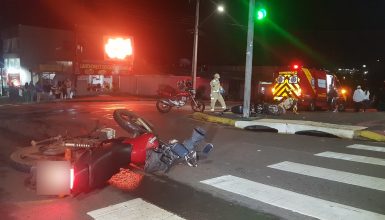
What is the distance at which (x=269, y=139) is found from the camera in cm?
1135

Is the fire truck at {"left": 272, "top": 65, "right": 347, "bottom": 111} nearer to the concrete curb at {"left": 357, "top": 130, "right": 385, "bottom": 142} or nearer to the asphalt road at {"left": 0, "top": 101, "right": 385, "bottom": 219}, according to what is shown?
the concrete curb at {"left": 357, "top": 130, "right": 385, "bottom": 142}

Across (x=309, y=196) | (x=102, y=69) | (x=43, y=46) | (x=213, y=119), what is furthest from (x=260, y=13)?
(x=43, y=46)

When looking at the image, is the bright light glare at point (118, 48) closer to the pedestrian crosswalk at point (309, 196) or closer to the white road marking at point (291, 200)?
the pedestrian crosswalk at point (309, 196)

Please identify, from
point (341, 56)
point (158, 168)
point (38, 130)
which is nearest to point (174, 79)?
point (341, 56)

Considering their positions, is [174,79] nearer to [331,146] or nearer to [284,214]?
[331,146]

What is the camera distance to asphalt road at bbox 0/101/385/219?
5461mm

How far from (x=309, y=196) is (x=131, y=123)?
3791 millimetres

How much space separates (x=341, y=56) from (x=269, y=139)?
40666 mm

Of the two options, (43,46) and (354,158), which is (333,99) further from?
(43,46)

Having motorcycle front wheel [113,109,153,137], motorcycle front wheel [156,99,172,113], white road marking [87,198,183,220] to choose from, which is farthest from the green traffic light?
white road marking [87,198,183,220]

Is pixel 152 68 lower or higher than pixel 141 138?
higher

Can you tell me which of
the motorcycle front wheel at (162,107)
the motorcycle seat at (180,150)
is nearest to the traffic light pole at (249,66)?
the motorcycle front wheel at (162,107)

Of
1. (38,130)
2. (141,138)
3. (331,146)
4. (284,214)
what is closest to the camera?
(284,214)

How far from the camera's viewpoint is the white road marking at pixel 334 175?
268 inches
